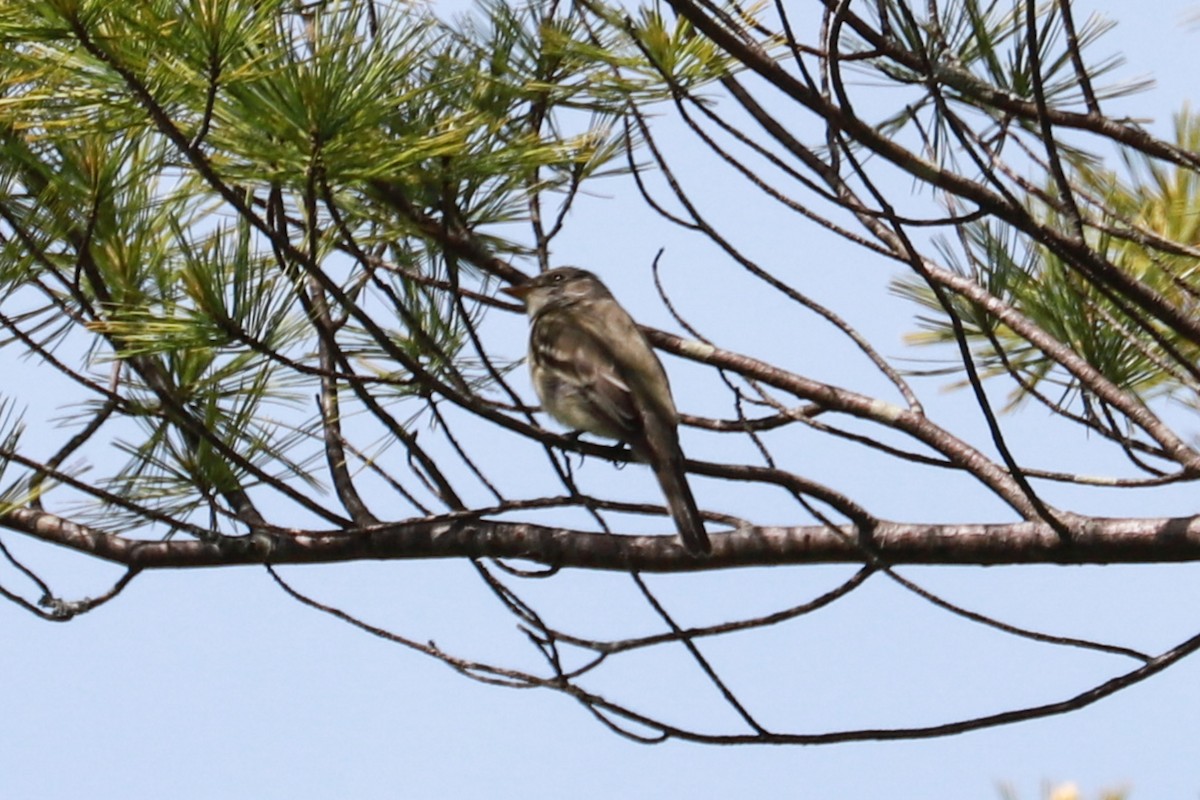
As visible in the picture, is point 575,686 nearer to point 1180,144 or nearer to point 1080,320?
point 1080,320

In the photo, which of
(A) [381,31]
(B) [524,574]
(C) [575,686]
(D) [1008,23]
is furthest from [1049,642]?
(A) [381,31]

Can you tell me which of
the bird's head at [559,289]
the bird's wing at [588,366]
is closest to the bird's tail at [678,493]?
the bird's wing at [588,366]

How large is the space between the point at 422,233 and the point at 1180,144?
1.72m

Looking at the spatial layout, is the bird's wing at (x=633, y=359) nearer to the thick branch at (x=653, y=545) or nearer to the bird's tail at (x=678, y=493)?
the bird's tail at (x=678, y=493)

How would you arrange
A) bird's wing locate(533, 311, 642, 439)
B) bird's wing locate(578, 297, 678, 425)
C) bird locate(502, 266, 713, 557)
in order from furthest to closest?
1. bird's wing locate(578, 297, 678, 425)
2. bird's wing locate(533, 311, 642, 439)
3. bird locate(502, 266, 713, 557)

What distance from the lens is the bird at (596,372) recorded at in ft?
13.0

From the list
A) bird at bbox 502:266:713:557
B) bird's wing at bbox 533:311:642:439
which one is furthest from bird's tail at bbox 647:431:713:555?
bird's wing at bbox 533:311:642:439

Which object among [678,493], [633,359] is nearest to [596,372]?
[633,359]

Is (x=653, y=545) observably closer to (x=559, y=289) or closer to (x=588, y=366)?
(x=588, y=366)

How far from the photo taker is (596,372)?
4320mm

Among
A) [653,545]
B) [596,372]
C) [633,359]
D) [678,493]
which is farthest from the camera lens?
[633,359]

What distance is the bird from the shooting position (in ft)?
13.0

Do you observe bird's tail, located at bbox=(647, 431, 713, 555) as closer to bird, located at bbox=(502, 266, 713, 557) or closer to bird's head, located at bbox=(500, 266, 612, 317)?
bird, located at bbox=(502, 266, 713, 557)

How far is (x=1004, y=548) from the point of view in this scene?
2.75 meters
